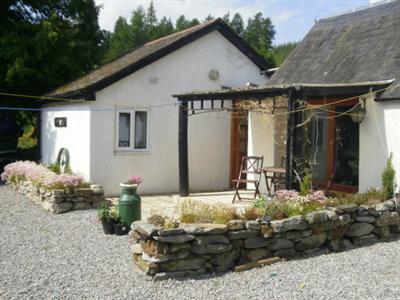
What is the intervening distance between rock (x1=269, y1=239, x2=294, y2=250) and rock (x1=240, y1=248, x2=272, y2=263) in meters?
0.11

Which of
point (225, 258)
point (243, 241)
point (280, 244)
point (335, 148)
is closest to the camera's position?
point (225, 258)

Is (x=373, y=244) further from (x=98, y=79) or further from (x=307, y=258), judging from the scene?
(x=98, y=79)

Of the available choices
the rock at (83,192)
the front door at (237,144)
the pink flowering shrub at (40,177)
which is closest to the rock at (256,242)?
the rock at (83,192)

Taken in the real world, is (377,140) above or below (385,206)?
above

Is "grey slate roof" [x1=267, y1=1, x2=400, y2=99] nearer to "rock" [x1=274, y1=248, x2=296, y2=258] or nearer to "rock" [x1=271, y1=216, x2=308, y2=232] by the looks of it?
"rock" [x1=271, y1=216, x2=308, y2=232]

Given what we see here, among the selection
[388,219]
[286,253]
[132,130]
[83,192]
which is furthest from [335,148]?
[83,192]

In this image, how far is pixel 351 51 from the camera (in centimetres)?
1114

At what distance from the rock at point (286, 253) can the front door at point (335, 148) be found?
146 inches

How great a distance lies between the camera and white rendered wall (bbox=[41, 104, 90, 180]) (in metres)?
12.9

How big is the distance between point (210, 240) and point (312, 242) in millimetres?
1732

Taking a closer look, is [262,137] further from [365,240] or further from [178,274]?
[178,274]

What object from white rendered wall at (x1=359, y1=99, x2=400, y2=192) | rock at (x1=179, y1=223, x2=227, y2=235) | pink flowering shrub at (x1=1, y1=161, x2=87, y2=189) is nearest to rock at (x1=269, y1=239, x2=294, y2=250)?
rock at (x1=179, y1=223, x2=227, y2=235)

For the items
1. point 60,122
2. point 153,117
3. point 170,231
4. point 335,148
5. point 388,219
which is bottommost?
point 388,219

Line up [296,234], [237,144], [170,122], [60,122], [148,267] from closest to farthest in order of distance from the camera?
[148,267]
[296,234]
[170,122]
[60,122]
[237,144]
